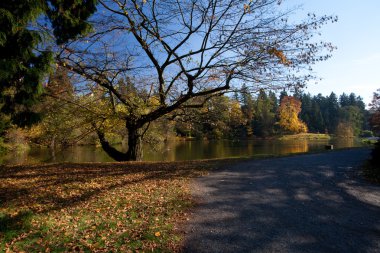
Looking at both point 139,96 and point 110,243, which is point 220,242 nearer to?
point 110,243

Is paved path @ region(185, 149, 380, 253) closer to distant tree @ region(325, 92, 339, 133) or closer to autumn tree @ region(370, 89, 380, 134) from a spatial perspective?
autumn tree @ region(370, 89, 380, 134)

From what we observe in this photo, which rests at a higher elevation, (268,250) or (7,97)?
(7,97)

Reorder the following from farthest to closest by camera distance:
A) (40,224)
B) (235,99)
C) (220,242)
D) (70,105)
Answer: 1. (235,99)
2. (70,105)
3. (40,224)
4. (220,242)

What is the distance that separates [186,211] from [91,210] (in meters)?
2.12

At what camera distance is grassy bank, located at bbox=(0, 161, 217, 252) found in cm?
452

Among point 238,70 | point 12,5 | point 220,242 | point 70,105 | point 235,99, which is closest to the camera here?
point 220,242

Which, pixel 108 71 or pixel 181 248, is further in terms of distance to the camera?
A: pixel 108 71

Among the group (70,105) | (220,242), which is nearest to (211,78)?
(70,105)

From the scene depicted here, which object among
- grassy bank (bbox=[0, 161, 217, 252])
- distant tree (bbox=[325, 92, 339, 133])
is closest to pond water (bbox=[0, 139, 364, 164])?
grassy bank (bbox=[0, 161, 217, 252])

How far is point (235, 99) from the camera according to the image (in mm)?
13648

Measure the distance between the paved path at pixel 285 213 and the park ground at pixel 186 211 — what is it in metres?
0.02

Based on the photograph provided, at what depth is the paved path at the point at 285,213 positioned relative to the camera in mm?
4504

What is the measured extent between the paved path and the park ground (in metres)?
0.02

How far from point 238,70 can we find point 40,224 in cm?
752
